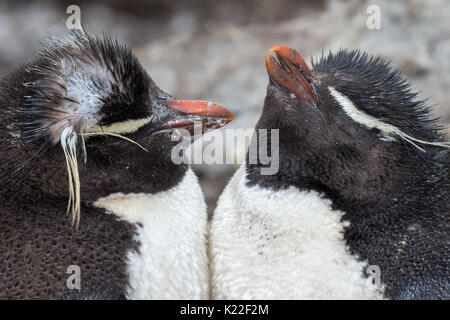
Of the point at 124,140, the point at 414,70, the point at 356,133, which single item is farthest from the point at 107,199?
the point at 414,70

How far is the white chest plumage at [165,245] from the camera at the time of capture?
2.95 metres

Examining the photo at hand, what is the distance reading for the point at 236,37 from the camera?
26.3 ft

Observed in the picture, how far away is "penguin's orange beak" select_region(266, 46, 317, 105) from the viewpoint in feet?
10.3

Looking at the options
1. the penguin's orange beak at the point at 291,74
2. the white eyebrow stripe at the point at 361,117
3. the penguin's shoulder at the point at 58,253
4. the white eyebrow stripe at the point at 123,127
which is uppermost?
the penguin's orange beak at the point at 291,74

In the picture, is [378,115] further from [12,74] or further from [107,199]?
[12,74]

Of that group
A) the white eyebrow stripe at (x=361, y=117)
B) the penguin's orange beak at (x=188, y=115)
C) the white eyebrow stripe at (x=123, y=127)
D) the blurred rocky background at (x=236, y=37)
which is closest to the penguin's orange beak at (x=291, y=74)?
the white eyebrow stripe at (x=361, y=117)

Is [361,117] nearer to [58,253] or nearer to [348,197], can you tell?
[348,197]

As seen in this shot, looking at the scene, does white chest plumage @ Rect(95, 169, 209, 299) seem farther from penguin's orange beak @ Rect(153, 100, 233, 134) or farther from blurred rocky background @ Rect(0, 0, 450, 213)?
blurred rocky background @ Rect(0, 0, 450, 213)

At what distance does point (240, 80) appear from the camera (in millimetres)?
7414

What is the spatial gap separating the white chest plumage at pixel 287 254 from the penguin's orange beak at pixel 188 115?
0.42 meters

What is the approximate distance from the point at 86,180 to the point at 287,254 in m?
1.05

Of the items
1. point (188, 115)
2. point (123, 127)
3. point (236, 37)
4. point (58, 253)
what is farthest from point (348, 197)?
point (236, 37)

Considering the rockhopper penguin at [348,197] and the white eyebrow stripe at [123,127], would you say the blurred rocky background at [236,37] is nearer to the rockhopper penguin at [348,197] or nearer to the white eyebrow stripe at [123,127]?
the white eyebrow stripe at [123,127]

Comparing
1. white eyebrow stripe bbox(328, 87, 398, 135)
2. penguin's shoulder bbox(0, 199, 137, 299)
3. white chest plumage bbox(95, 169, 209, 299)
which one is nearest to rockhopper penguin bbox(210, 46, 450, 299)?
white eyebrow stripe bbox(328, 87, 398, 135)
